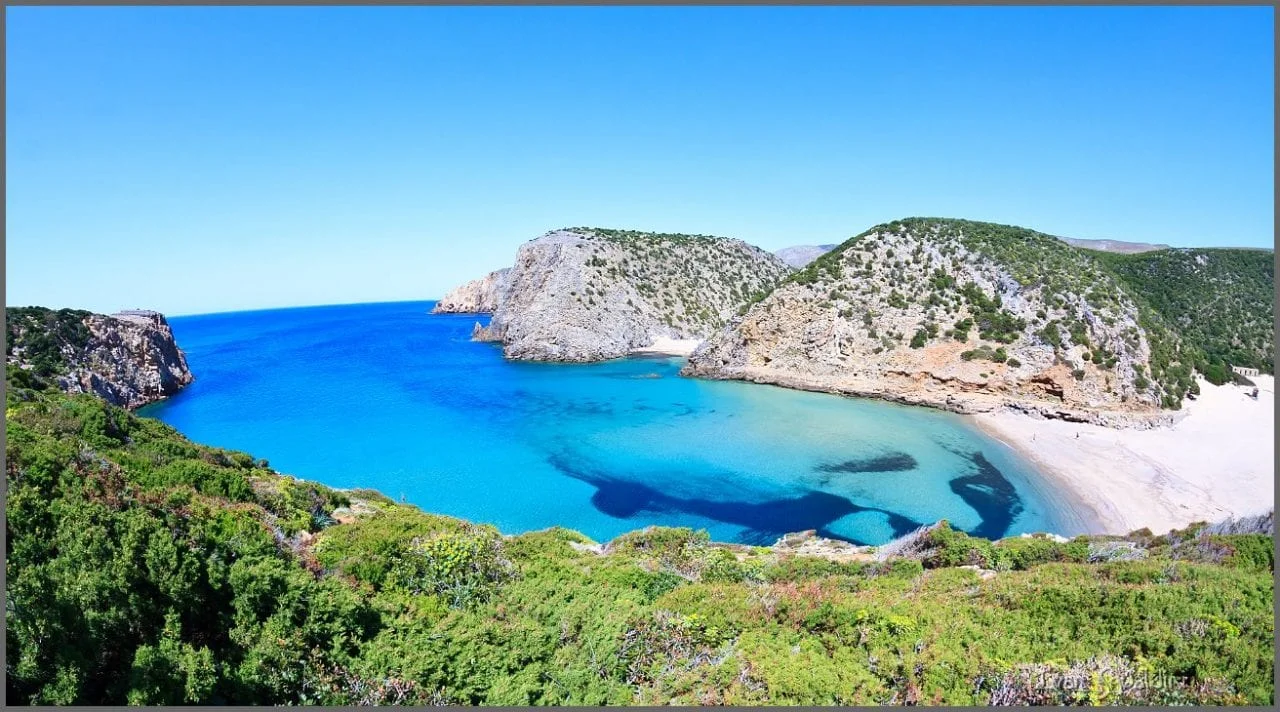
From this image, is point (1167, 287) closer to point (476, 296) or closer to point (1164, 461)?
point (1164, 461)

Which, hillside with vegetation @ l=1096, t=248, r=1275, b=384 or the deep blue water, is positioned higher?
hillside with vegetation @ l=1096, t=248, r=1275, b=384

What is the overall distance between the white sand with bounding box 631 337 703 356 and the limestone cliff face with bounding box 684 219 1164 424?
11423mm

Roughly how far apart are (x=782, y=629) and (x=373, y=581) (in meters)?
6.82

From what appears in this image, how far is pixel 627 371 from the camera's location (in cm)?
5653

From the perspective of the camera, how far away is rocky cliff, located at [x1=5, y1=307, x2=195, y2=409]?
1582 inches

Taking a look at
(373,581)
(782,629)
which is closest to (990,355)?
(782,629)

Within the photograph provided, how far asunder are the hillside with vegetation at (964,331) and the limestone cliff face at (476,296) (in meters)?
96.3

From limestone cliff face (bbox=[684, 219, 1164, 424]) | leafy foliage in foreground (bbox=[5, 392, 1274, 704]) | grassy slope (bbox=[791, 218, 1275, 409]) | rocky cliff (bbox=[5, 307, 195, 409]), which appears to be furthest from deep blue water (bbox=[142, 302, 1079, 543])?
grassy slope (bbox=[791, 218, 1275, 409])

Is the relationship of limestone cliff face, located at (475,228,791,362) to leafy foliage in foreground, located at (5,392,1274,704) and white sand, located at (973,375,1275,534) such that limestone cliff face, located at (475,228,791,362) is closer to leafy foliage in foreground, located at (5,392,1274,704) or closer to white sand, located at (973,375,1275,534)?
white sand, located at (973,375,1275,534)

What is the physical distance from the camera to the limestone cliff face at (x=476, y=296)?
139 metres

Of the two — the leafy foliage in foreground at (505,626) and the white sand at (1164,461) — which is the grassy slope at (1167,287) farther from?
the leafy foliage in foreground at (505,626)

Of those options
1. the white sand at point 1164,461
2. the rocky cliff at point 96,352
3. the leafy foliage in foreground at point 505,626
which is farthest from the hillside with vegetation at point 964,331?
the rocky cliff at point 96,352

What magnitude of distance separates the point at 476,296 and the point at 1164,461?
136 metres

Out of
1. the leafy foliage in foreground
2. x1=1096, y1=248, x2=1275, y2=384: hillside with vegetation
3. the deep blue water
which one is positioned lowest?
the deep blue water
